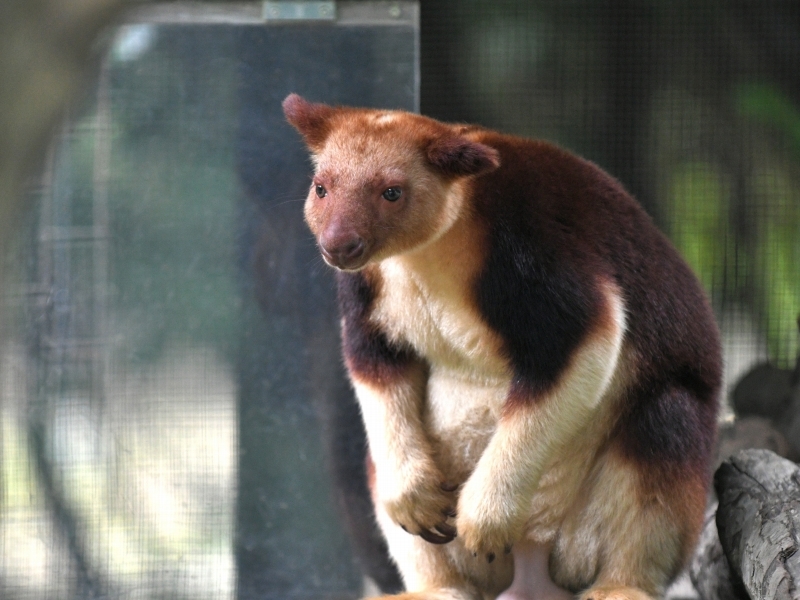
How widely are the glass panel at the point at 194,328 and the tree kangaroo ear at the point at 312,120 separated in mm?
1059

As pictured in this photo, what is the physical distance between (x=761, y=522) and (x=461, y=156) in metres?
1.43

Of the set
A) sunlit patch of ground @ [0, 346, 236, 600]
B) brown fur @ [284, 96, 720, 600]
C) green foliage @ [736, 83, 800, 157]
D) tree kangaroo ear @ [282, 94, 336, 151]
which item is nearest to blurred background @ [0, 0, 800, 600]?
sunlit patch of ground @ [0, 346, 236, 600]

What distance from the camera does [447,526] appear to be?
2756mm

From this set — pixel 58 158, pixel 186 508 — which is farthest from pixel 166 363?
pixel 58 158

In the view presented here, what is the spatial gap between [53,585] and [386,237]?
2230 mm

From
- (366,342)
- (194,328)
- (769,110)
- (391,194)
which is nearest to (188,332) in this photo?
(194,328)

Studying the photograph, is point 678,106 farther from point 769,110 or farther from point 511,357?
point 511,357

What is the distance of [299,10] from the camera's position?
12.0 ft

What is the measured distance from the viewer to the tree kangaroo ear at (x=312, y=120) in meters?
2.62

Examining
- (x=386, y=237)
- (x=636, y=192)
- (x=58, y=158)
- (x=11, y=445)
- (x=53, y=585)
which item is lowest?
(x=53, y=585)

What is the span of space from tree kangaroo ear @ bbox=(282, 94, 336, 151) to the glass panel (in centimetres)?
106

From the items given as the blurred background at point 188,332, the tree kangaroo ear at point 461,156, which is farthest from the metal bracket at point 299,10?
the tree kangaroo ear at point 461,156

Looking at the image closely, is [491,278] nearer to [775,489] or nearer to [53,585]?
[775,489]

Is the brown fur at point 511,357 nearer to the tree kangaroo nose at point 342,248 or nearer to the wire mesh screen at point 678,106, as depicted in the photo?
the tree kangaroo nose at point 342,248
